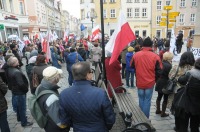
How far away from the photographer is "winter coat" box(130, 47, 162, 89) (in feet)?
13.0

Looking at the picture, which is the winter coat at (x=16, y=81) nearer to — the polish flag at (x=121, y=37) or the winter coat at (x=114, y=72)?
the winter coat at (x=114, y=72)

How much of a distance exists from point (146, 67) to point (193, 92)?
45.2 inches

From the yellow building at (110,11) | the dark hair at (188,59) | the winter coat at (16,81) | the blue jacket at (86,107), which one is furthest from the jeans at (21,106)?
the yellow building at (110,11)

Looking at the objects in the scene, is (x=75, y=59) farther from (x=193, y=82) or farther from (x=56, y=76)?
(x=193, y=82)

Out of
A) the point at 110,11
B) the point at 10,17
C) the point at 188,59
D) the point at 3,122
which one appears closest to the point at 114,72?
the point at 188,59

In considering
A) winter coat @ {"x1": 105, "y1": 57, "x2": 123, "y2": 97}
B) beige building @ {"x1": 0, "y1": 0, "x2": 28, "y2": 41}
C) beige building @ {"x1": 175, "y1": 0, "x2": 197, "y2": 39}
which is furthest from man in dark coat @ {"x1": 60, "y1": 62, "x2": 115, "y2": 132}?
beige building @ {"x1": 175, "y1": 0, "x2": 197, "y2": 39}

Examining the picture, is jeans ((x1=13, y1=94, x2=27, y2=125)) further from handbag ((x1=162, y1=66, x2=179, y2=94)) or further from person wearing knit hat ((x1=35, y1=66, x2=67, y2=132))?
handbag ((x1=162, y1=66, x2=179, y2=94))

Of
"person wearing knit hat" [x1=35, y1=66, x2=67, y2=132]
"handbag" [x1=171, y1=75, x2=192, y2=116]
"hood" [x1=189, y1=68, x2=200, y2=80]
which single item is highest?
"hood" [x1=189, y1=68, x2=200, y2=80]

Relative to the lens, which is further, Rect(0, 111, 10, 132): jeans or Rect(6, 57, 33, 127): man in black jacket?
Rect(6, 57, 33, 127): man in black jacket

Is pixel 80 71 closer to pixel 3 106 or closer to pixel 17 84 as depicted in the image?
pixel 3 106

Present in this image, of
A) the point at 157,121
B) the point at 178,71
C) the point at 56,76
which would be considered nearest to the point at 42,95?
the point at 56,76

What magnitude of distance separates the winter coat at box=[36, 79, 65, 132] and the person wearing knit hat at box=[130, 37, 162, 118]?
2072mm

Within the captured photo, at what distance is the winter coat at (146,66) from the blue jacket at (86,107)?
200 centimetres

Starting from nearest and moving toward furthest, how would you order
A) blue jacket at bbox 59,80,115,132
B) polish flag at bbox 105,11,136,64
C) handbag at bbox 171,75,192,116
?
blue jacket at bbox 59,80,115,132 < handbag at bbox 171,75,192,116 < polish flag at bbox 105,11,136,64
